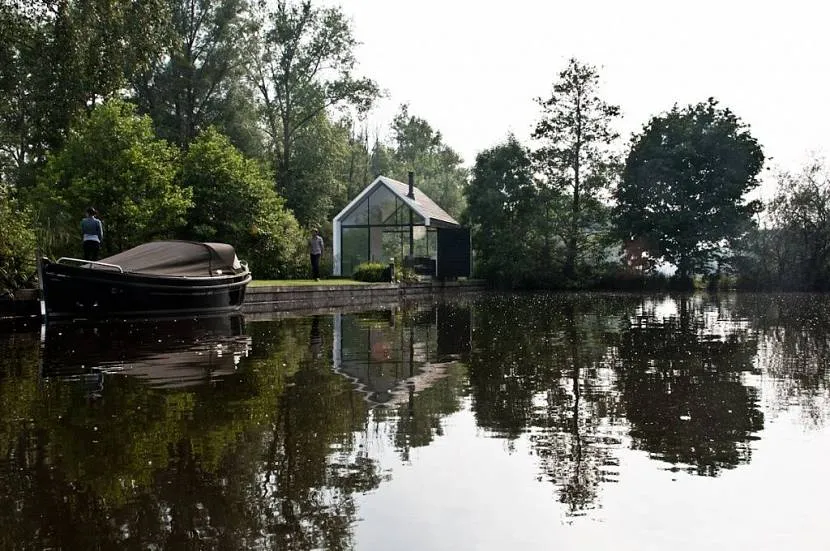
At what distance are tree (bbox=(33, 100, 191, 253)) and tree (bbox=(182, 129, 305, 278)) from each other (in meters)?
2.60

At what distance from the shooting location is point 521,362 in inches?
335

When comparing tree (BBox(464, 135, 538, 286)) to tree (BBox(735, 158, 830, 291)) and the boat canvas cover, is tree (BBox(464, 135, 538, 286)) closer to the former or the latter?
tree (BBox(735, 158, 830, 291))

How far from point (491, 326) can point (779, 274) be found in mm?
29097

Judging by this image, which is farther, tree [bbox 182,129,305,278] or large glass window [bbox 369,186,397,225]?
large glass window [bbox 369,186,397,225]

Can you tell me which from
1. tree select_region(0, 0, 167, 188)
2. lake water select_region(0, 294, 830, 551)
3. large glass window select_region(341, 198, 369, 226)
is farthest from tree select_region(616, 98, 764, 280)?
lake water select_region(0, 294, 830, 551)

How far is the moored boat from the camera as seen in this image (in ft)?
45.6

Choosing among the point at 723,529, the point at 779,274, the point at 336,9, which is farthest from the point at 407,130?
the point at 723,529

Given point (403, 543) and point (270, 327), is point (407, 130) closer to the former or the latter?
point (270, 327)

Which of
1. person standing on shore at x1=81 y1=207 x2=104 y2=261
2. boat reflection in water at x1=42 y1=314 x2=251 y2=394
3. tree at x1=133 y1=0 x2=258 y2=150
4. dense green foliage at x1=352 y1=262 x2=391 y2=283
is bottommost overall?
boat reflection in water at x1=42 y1=314 x2=251 y2=394

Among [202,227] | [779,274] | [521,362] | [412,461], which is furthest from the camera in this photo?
[779,274]

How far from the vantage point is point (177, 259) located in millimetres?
15961

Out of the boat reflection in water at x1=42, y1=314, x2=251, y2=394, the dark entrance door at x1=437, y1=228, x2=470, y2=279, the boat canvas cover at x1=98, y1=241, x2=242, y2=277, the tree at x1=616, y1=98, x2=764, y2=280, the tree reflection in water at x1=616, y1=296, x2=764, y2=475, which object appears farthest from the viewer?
the tree at x1=616, y1=98, x2=764, y2=280

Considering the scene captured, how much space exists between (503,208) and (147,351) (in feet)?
106

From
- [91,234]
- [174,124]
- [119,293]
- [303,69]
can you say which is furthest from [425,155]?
[119,293]
